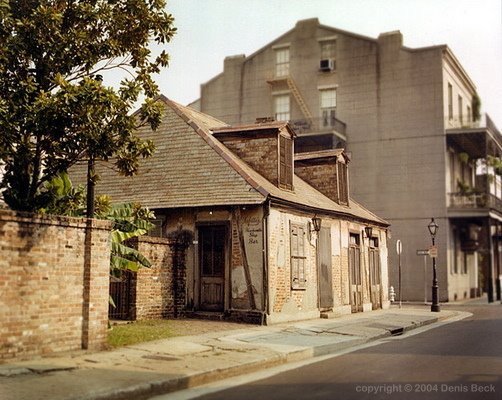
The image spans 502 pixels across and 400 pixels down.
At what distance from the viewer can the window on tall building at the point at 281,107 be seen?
1409 inches

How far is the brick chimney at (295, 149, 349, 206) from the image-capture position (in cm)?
2302

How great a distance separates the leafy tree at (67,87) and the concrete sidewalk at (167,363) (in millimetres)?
2879

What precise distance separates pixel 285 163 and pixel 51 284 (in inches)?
412

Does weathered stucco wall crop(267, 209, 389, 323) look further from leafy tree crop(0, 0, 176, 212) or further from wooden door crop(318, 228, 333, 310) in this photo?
leafy tree crop(0, 0, 176, 212)

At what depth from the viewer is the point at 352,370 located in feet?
31.4

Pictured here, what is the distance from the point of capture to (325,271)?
64.5 ft

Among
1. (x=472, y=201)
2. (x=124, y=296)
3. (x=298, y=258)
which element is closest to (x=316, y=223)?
(x=298, y=258)

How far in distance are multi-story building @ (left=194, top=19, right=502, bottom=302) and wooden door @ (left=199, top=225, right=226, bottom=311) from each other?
51.4 feet

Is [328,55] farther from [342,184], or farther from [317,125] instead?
[342,184]

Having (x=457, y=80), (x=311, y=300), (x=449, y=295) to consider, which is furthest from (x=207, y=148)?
(x=457, y=80)

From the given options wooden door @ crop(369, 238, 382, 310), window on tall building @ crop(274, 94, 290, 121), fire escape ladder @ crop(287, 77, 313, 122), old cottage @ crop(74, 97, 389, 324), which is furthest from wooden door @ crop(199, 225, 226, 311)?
window on tall building @ crop(274, 94, 290, 121)

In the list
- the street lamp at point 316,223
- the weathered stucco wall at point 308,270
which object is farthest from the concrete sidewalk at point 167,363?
the street lamp at point 316,223

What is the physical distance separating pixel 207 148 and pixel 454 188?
65.8 feet

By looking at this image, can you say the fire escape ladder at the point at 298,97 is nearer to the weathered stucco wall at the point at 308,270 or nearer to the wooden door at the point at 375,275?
the wooden door at the point at 375,275
